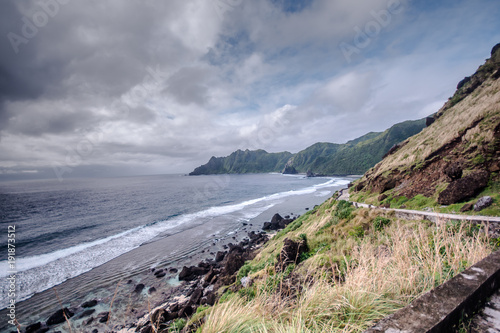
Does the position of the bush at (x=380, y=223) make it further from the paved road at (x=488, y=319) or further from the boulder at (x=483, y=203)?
the paved road at (x=488, y=319)

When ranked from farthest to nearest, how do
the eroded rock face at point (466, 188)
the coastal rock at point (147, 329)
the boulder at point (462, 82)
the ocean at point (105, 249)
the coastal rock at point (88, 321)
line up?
1. the boulder at point (462, 82)
2. the ocean at point (105, 249)
3. the coastal rock at point (88, 321)
4. the eroded rock face at point (466, 188)
5. the coastal rock at point (147, 329)

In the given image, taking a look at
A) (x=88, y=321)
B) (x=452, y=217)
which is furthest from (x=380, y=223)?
(x=88, y=321)

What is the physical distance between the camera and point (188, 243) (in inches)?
935

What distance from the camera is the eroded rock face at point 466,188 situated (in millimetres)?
9828

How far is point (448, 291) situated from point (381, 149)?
16752cm

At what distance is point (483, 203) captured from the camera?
8469 mm

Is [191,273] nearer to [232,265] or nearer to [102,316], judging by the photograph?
[232,265]

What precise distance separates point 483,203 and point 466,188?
190 centimetres

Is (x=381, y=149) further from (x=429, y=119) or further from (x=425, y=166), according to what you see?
(x=425, y=166)

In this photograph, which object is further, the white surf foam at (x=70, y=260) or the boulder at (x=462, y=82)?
the boulder at (x=462, y=82)

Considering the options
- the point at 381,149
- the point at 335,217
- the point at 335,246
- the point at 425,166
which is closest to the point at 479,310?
the point at 335,246

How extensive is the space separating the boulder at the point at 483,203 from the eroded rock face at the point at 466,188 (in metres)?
1.44

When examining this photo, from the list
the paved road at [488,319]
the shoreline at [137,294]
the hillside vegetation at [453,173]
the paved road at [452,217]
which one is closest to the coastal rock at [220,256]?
the shoreline at [137,294]

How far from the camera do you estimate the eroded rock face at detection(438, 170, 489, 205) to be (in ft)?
32.2
